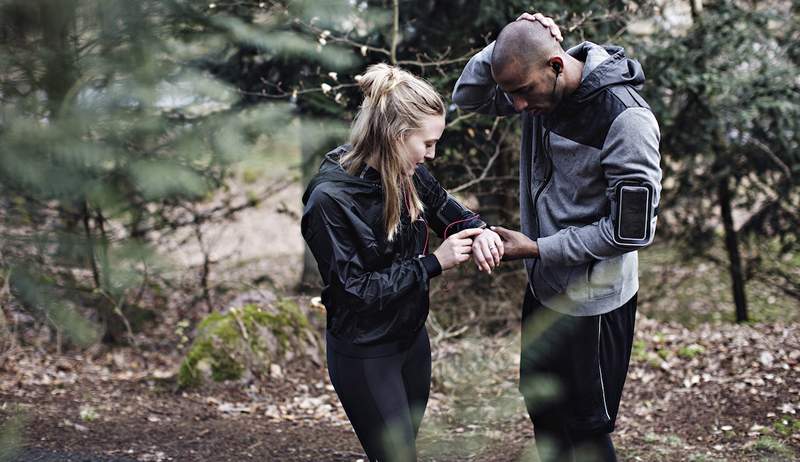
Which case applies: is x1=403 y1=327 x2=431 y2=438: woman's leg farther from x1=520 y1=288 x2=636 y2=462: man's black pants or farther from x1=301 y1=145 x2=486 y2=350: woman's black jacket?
x1=520 y1=288 x2=636 y2=462: man's black pants

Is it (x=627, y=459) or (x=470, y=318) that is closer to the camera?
(x=627, y=459)

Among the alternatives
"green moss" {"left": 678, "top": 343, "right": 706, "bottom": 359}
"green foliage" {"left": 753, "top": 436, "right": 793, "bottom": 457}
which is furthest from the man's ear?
"green moss" {"left": 678, "top": 343, "right": 706, "bottom": 359}

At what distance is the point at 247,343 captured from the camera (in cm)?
546

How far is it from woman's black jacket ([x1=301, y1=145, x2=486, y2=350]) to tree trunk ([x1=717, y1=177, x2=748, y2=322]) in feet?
17.3

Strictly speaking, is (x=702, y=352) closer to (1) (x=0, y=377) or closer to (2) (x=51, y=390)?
(2) (x=51, y=390)

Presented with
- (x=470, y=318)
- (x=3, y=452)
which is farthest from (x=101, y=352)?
(x=3, y=452)

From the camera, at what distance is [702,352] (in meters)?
5.63

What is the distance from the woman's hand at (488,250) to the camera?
100 inches

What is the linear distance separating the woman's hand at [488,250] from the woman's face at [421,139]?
35 cm

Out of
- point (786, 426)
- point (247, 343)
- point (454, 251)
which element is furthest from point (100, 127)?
point (786, 426)

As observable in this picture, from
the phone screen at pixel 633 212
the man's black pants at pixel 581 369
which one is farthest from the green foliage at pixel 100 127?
the man's black pants at pixel 581 369

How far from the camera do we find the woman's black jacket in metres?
2.45

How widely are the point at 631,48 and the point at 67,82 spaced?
201 inches

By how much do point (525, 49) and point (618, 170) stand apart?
0.50 m
